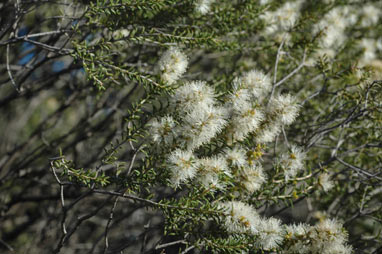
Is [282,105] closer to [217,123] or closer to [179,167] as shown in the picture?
[217,123]

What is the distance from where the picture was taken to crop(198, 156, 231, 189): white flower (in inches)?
68.7

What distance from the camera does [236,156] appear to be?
1.88 meters

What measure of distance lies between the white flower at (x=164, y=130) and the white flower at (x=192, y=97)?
92mm

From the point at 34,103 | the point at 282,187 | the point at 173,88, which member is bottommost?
the point at 34,103

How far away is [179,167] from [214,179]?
196 millimetres

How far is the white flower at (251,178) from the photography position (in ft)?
6.30

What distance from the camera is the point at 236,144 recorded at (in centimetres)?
194

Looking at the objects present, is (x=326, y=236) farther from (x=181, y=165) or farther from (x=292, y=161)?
(x=181, y=165)

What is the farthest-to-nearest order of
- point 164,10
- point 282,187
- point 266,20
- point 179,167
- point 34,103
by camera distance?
point 34,103, point 266,20, point 164,10, point 282,187, point 179,167

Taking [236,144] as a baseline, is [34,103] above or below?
below

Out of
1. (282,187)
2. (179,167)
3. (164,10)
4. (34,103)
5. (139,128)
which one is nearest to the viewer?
(179,167)

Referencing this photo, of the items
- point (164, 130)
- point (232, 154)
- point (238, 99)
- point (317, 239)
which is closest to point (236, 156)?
point (232, 154)

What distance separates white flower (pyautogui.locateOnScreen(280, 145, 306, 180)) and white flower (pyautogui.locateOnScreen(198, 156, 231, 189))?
0.44 metres

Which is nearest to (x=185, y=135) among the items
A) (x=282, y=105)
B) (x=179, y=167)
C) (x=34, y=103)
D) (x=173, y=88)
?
(x=179, y=167)
